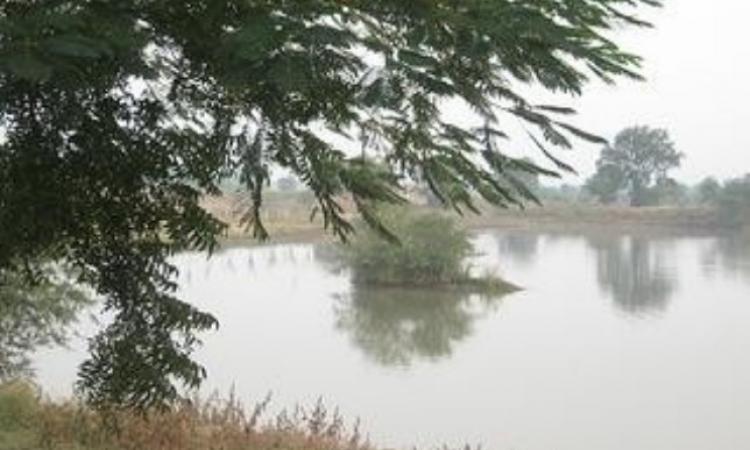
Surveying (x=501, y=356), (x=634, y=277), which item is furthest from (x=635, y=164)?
(x=501, y=356)

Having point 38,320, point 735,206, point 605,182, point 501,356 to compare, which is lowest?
point 501,356

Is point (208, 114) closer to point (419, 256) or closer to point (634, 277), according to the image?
point (419, 256)

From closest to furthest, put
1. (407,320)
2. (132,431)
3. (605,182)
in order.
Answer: (132,431)
(407,320)
(605,182)

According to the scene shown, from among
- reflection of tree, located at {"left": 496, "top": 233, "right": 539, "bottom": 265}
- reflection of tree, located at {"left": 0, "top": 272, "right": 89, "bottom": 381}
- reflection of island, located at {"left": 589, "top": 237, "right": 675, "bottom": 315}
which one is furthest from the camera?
reflection of tree, located at {"left": 496, "top": 233, "right": 539, "bottom": 265}

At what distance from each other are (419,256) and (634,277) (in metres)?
8.30

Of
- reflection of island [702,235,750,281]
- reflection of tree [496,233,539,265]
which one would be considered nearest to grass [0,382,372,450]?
reflection of island [702,235,750,281]

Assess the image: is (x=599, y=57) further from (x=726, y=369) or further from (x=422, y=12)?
(x=726, y=369)

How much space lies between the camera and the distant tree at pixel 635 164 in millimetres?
106500

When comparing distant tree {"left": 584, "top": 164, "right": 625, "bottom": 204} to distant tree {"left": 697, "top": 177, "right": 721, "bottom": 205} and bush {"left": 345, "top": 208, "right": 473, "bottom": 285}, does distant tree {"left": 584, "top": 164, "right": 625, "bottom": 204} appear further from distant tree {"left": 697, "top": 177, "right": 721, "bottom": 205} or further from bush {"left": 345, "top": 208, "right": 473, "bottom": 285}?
bush {"left": 345, "top": 208, "right": 473, "bottom": 285}

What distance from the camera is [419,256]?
124ft

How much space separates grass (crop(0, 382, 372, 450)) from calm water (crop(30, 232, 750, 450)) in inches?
251

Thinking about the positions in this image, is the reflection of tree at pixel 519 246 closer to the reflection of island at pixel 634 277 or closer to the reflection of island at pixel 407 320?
the reflection of island at pixel 634 277

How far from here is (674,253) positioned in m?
54.7

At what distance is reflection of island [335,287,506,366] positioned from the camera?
2391 centimetres
